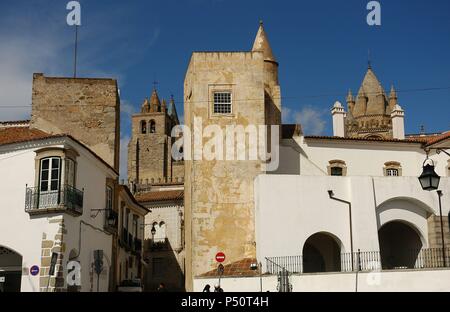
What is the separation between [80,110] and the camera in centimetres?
3841

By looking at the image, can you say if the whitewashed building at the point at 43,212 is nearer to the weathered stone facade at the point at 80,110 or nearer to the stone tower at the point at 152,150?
the weathered stone facade at the point at 80,110

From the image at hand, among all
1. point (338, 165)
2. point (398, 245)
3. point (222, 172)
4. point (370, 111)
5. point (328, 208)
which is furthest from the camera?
point (370, 111)

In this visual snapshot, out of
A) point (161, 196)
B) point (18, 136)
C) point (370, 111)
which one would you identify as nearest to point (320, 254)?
point (18, 136)

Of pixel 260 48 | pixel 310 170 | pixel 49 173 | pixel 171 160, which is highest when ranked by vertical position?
pixel 171 160

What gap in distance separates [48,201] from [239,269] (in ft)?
37.6

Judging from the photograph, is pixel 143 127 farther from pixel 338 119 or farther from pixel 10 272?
pixel 10 272

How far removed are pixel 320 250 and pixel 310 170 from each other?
5.57 m

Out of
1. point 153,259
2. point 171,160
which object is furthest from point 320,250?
point 171,160

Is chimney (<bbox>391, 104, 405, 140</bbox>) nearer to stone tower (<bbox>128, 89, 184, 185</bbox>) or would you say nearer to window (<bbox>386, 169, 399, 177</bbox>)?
window (<bbox>386, 169, 399, 177</bbox>)

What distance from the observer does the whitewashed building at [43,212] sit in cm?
2709

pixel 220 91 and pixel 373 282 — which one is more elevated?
pixel 220 91

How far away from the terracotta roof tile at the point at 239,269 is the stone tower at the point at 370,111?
210ft
